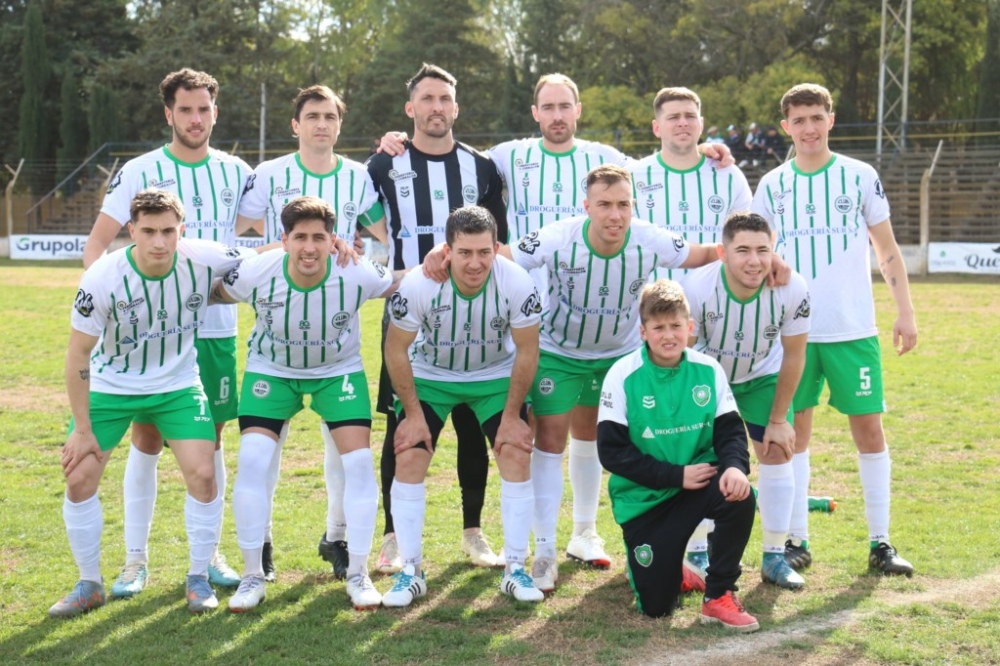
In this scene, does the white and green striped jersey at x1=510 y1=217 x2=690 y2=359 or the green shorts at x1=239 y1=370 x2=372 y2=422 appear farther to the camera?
the white and green striped jersey at x1=510 y1=217 x2=690 y2=359

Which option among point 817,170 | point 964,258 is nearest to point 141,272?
point 817,170

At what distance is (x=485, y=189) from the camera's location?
5785mm

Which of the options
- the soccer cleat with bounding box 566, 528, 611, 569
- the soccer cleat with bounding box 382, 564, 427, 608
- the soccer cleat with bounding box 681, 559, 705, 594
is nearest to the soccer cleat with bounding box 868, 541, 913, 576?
the soccer cleat with bounding box 681, 559, 705, 594

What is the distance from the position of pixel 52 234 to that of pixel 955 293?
78.5 ft

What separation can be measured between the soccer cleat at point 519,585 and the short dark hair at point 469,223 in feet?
4.90

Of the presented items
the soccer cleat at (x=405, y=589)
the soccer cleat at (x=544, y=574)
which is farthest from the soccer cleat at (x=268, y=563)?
the soccer cleat at (x=544, y=574)

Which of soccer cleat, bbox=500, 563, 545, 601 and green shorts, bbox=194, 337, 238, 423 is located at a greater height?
green shorts, bbox=194, 337, 238, 423

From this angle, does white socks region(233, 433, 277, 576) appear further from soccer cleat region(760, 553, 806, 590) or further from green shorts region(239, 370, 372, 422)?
soccer cleat region(760, 553, 806, 590)

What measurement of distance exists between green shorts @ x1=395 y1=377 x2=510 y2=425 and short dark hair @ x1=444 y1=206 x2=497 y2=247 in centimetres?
71

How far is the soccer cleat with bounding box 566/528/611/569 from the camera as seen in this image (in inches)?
213

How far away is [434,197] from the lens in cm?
569

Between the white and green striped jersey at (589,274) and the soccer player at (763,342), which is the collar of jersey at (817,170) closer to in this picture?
the soccer player at (763,342)

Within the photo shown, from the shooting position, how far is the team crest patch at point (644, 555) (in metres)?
4.69

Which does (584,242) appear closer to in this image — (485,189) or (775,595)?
(485,189)
